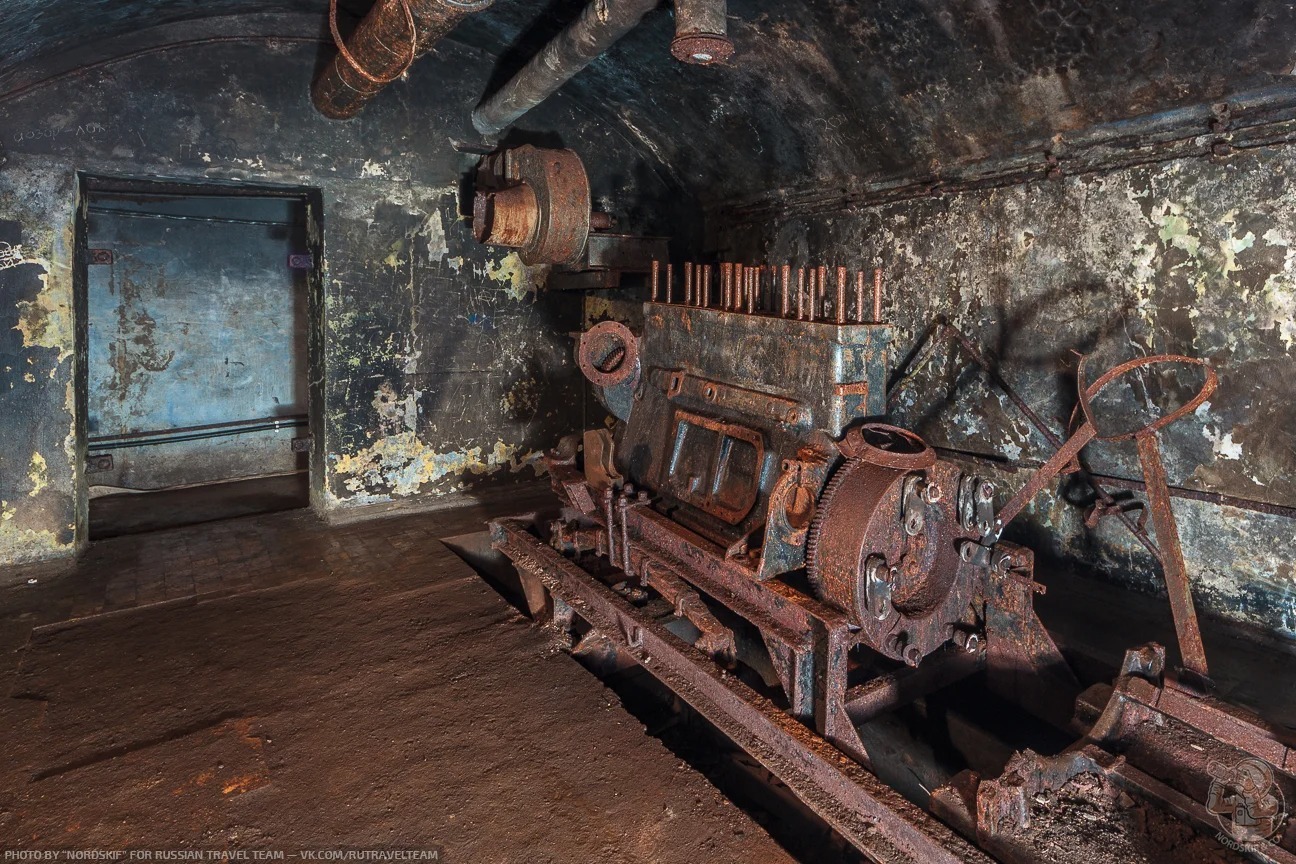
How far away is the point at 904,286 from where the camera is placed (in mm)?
4469

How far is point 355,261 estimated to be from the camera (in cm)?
501

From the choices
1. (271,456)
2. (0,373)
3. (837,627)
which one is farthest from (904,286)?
(271,456)

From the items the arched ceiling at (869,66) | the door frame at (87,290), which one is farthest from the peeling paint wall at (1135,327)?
the door frame at (87,290)

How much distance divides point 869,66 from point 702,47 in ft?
4.64

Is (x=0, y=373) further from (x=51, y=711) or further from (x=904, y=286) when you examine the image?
(x=904, y=286)

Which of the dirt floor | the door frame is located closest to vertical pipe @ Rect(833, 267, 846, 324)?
the dirt floor

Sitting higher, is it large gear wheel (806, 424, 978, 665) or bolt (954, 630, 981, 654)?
large gear wheel (806, 424, 978, 665)

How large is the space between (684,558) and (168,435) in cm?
592

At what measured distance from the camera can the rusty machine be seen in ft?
6.85

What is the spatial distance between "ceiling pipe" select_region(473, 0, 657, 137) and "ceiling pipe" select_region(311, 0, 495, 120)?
687mm

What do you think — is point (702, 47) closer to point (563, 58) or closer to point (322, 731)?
point (563, 58)

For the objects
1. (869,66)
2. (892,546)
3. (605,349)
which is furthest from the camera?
(869,66)
